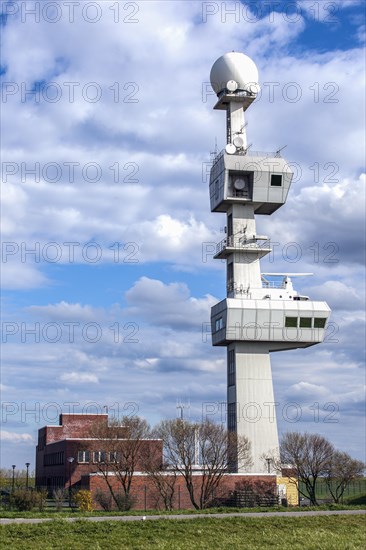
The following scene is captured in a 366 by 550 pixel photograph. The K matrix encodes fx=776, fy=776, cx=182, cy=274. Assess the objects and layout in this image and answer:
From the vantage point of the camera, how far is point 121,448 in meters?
78.2

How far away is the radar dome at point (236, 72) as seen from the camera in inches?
3209

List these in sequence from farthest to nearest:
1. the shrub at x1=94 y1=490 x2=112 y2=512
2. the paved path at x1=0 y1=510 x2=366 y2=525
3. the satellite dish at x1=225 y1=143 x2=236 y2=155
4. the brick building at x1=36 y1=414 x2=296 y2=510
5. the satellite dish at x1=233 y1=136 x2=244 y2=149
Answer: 1. the satellite dish at x1=233 y1=136 x2=244 y2=149
2. the satellite dish at x1=225 y1=143 x2=236 y2=155
3. the brick building at x1=36 y1=414 x2=296 y2=510
4. the shrub at x1=94 y1=490 x2=112 y2=512
5. the paved path at x1=0 y1=510 x2=366 y2=525

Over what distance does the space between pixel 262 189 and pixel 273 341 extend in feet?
50.9

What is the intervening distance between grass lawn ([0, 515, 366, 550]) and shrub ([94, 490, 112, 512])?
25605 mm

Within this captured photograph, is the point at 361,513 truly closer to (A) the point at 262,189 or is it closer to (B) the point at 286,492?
(B) the point at 286,492

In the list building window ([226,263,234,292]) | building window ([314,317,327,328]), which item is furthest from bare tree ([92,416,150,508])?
building window ([314,317,327,328])

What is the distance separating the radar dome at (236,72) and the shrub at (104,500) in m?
42.7

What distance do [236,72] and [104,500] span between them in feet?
147

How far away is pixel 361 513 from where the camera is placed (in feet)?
162

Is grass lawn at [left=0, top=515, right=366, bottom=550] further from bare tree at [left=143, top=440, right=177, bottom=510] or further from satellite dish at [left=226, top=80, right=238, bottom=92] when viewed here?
satellite dish at [left=226, top=80, right=238, bottom=92]

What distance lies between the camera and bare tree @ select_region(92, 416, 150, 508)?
7450cm

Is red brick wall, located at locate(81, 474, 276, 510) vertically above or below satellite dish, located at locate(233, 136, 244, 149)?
below

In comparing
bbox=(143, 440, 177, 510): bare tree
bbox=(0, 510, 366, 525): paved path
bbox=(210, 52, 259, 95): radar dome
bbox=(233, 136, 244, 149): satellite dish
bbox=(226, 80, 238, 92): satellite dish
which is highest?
bbox=(210, 52, 259, 95): radar dome

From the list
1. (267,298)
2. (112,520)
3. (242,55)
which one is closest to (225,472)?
(267,298)
